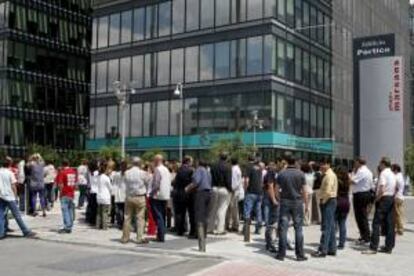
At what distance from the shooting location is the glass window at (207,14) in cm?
5625

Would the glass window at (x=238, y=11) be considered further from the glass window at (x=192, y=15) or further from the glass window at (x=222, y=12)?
the glass window at (x=192, y=15)

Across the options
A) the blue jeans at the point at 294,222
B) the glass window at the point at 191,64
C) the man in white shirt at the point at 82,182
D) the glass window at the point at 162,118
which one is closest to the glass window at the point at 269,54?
the glass window at the point at 191,64

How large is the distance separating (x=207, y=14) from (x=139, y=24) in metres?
7.57

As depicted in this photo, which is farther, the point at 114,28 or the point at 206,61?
the point at 114,28

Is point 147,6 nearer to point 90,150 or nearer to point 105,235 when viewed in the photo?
point 90,150

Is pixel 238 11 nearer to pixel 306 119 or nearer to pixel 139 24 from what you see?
pixel 306 119

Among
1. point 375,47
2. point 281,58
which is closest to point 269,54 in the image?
point 281,58

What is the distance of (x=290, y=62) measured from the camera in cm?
5609

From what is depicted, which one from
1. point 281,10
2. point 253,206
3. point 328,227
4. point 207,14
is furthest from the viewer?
point 207,14

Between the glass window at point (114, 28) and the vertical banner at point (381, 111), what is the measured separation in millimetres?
41698

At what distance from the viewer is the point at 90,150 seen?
212 ft

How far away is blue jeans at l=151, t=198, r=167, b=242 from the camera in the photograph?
1563 cm

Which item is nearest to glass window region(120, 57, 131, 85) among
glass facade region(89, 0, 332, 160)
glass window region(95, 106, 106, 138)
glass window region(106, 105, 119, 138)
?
glass facade region(89, 0, 332, 160)

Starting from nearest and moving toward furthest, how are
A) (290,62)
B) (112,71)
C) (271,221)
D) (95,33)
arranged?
(271,221)
(290,62)
(112,71)
(95,33)
